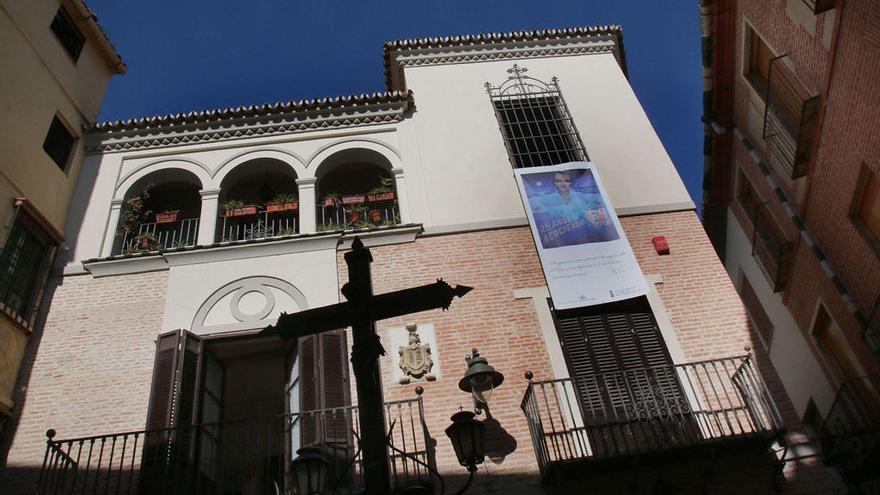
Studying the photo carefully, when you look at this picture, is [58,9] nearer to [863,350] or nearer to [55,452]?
[55,452]

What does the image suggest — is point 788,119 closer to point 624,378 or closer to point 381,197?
point 624,378

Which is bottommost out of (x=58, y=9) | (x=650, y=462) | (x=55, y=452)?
(x=650, y=462)

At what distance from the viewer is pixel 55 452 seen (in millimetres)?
9070

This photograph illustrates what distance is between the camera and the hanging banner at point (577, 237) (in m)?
10.9

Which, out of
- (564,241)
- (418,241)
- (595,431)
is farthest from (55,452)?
(564,241)

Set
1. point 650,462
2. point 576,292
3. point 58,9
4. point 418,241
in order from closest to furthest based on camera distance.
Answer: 1. point 650,462
2. point 576,292
3. point 418,241
4. point 58,9

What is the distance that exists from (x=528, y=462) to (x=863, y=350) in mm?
5106

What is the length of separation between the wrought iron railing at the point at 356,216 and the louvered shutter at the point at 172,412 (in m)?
3.29

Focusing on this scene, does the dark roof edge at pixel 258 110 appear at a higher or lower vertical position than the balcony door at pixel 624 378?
higher

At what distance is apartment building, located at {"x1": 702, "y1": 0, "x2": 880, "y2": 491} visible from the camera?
8.85 metres

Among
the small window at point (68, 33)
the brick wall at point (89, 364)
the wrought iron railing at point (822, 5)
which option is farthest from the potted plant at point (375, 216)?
the wrought iron railing at point (822, 5)

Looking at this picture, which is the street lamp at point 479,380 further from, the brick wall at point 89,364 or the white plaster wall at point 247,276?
the brick wall at point 89,364

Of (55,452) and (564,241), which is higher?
(564,241)

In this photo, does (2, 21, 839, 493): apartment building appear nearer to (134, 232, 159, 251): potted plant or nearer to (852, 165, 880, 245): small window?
(134, 232, 159, 251): potted plant
